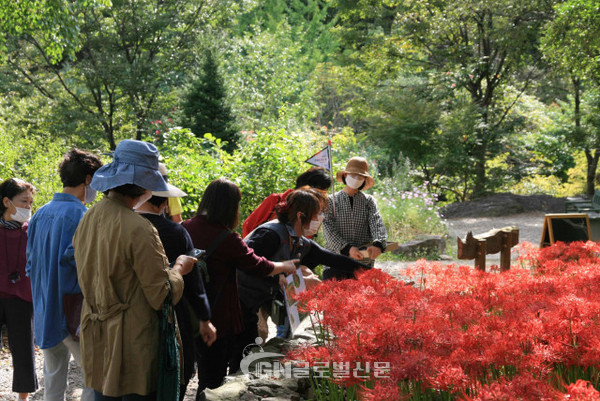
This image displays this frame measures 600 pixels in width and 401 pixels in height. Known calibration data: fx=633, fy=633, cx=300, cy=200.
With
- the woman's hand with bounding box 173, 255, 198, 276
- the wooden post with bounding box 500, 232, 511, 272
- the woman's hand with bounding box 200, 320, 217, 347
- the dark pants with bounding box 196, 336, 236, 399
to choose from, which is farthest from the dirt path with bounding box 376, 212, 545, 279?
the woman's hand with bounding box 173, 255, 198, 276

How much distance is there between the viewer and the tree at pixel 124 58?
1761 centimetres

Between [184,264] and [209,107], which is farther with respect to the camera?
[209,107]

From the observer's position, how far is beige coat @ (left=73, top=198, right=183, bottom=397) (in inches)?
103

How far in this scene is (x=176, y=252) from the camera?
318 cm

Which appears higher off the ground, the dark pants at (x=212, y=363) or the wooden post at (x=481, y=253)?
the wooden post at (x=481, y=253)

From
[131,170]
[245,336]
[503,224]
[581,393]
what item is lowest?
[503,224]

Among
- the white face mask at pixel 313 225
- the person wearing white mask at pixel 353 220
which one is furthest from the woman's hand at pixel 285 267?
the person wearing white mask at pixel 353 220

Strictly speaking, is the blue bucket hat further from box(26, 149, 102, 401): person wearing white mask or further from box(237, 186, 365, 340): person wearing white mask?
box(237, 186, 365, 340): person wearing white mask

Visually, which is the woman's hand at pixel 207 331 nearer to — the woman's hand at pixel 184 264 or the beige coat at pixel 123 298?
the woman's hand at pixel 184 264

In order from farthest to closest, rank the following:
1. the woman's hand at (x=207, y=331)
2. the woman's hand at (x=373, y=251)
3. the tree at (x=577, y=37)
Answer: the tree at (x=577, y=37) → the woman's hand at (x=373, y=251) → the woman's hand at (x=207, y=331)

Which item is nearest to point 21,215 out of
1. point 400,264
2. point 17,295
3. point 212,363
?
point 17,295

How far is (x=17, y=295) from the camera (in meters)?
4.48

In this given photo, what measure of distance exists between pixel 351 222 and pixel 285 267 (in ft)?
5.24

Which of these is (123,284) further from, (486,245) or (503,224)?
(503,224)
